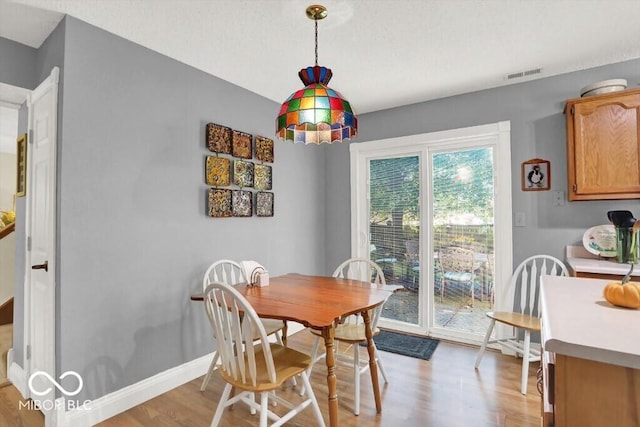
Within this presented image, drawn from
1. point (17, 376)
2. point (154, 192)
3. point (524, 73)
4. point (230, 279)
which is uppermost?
point (524, 73)

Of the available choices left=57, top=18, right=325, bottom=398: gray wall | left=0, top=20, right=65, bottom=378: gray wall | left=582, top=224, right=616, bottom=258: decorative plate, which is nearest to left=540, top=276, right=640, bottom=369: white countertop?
left=582, top=224, right=616, bottom=258: decorative plate

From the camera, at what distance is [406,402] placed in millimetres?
2180

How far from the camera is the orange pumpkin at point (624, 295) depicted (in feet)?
3.56

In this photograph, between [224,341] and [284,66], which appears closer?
[224,341]

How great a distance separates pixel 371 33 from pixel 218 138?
4.81 ft

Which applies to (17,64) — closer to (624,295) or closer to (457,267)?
(624,295)

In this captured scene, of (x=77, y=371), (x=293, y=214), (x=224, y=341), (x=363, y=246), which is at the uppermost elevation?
(x=293, y=214)

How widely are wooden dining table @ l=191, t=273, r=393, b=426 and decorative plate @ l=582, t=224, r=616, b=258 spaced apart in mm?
1702

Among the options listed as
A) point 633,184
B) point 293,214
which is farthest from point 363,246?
point 633,184

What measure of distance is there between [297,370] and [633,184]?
2.63 metres

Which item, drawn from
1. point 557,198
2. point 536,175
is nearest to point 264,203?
point 536,175

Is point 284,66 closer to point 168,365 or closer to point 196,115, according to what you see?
point 196,115

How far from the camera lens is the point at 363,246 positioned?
381 centimetres

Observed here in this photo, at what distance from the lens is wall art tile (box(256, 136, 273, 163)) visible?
3.18m
